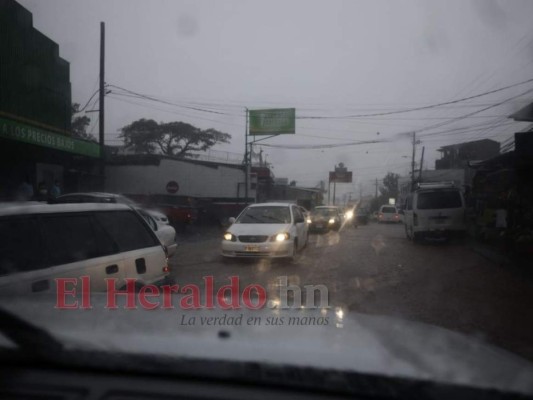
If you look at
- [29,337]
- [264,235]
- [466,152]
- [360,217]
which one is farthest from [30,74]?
[466,152]

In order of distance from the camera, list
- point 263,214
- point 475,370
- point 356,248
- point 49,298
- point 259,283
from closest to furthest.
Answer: point 475,370 → point 49,298 → point 259,283 → point 263,214 → point 356,248

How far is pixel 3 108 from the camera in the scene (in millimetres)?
14773

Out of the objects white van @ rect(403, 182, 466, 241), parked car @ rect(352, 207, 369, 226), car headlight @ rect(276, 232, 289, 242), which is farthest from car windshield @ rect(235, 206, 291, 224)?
parked car @ rect(352, 207, 369, 226)

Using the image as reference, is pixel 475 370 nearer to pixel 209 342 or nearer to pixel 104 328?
pixel 209 342

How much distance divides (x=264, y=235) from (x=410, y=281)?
324 centimetres

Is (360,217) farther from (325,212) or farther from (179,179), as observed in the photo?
(179,179)

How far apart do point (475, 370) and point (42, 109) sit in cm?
1824

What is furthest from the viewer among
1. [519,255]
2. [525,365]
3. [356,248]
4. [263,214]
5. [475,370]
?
[356,248]

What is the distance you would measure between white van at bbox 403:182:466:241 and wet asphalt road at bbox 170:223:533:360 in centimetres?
144

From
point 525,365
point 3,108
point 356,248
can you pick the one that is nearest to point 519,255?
point 356,248

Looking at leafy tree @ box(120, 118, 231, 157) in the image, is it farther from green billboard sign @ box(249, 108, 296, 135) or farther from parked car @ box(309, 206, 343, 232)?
parked car @ box(309, 206, 343, 232)

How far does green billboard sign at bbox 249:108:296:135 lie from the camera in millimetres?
29984

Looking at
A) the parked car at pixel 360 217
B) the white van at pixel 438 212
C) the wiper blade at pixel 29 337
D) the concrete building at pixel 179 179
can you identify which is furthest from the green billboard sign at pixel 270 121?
the wiper blade at pixel 29 337

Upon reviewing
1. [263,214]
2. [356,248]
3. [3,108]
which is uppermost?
[3,108]
